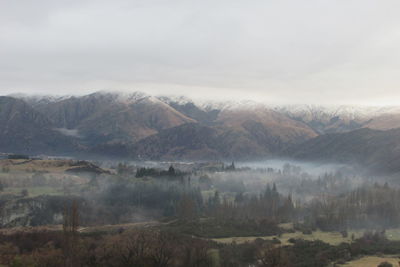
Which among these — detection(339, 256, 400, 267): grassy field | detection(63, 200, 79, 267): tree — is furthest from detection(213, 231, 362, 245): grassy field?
detection(63, 200, 79, 267): tree

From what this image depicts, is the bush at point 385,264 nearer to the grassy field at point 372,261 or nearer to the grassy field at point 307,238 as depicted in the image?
the grassy field at point 372,261

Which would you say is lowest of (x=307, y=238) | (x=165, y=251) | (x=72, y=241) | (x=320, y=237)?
(x=320, y=237)

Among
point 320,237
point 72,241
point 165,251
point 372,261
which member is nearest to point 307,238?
point 320,237

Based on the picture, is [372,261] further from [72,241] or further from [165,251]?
[72,241]

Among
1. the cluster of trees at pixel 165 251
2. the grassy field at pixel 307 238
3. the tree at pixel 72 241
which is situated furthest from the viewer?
→ the grassy field at pixel 307 238

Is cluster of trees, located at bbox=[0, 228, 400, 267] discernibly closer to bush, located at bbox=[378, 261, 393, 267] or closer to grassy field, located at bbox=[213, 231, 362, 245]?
grassy field, located at bbox=[213, 231, 362, 245]

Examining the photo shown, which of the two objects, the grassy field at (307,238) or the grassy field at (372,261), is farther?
the grassy field at (307,238)

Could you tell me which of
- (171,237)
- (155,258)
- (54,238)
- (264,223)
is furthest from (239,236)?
(155,258)

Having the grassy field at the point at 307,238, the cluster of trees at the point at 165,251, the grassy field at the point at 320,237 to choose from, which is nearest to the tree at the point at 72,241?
the cluster of trees at the point at 165,251

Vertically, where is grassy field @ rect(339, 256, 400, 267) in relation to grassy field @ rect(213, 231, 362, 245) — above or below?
above
